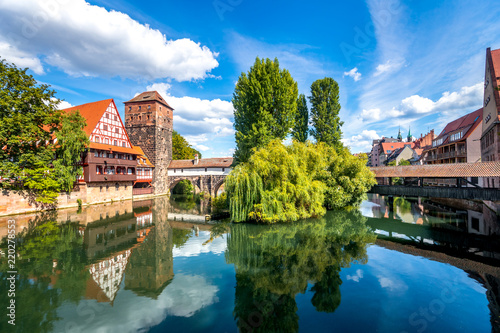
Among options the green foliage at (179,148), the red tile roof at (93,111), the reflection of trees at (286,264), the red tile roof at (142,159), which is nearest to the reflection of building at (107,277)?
the reflection of trees at (286,264)

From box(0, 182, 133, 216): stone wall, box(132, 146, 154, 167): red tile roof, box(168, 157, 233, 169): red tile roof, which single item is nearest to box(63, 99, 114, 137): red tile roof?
box(0, 182, 133, 216): stone wall

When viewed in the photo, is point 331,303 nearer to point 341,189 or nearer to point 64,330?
point 64,330

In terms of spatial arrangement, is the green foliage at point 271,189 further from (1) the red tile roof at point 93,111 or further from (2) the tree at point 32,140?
(1) the red tile roof at point 93,111

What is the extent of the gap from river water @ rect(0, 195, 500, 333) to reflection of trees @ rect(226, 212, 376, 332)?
4 cm

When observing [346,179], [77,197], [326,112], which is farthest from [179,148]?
[346,179]

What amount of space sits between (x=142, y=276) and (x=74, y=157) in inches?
809

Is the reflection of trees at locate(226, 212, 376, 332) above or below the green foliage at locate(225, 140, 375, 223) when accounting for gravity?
below

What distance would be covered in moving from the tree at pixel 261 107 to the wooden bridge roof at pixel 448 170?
33.2 ft

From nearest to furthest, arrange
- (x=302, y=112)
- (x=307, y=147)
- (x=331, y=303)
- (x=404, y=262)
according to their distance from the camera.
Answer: (x=331, y=303) < (x=404, y=262) < (x=307, y=147) < (x=302, y=112)

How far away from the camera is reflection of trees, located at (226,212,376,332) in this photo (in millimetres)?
6129

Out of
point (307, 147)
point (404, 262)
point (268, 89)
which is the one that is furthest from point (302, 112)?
point (404, 262)

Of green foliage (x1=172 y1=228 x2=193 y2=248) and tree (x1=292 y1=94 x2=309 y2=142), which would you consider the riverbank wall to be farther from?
tree (x1=292 y1=94 x2=309 y2=142)

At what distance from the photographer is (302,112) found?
94.9 feet

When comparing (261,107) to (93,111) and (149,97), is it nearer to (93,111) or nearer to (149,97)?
(93,111)
